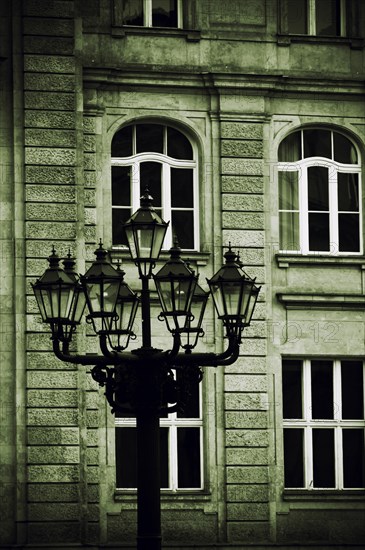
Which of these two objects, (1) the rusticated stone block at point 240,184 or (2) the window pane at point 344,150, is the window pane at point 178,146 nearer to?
(1) the rusticated stone block at point 240,184

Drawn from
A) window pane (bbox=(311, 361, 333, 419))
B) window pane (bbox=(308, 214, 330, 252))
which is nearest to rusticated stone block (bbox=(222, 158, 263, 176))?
window pane (bbox=(308, 214, 330, 252))

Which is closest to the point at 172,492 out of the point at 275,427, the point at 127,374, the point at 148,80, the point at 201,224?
the point at 275,427

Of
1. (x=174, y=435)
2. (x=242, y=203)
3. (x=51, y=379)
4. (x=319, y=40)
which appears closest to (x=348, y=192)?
(x=242, y=203)

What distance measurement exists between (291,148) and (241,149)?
114 centimetres

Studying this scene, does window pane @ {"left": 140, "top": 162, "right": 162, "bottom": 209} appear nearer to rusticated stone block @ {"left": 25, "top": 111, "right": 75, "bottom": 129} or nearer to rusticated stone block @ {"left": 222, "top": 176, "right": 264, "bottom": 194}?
rusticated stone block @ {"left": 222, "top": 176, "right": 264, "bottom": 194}

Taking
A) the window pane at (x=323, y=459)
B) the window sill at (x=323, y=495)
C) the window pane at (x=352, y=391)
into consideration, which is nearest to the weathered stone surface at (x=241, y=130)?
the window pane at (x=352, y=391)

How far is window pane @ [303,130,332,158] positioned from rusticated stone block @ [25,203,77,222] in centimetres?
455

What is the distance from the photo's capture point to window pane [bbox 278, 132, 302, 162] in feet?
99.5

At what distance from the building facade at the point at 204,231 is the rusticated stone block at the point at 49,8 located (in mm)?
37

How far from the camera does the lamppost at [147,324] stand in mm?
18422

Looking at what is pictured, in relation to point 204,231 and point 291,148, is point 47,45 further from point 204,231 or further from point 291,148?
point 291,148

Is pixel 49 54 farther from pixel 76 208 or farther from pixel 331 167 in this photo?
pixel 331 167

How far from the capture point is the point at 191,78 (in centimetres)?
2966

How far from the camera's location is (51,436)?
27.9 metres
